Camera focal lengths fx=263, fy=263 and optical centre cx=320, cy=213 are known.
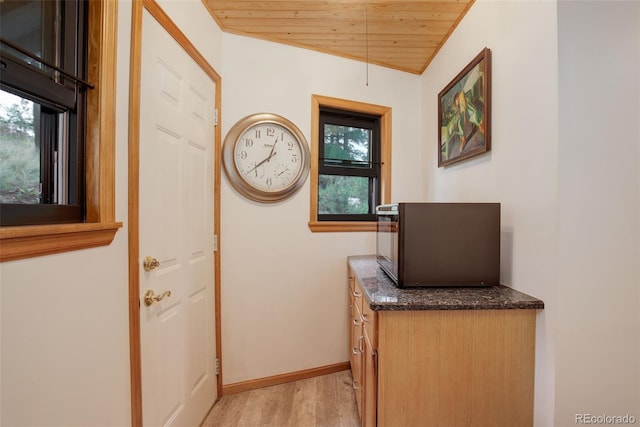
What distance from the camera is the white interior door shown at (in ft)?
3.72

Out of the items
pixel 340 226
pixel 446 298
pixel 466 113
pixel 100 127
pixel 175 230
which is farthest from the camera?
pixel 340 226

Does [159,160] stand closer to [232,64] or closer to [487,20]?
[232,64]

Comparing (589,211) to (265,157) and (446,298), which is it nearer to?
(446,298)

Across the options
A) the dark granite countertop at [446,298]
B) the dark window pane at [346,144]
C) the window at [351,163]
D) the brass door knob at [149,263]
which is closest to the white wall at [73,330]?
the brass door knob at [149,263]

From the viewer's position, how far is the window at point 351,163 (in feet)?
7.11

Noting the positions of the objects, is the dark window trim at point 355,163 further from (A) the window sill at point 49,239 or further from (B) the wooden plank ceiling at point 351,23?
(A) the window sill at point 49,239

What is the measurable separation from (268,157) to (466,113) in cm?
131

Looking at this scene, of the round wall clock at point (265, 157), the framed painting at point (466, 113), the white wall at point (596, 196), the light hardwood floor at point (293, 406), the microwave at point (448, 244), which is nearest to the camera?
the white wall at point (596, 196)

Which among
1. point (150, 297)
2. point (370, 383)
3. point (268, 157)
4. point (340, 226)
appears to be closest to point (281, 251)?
point (340, 226)

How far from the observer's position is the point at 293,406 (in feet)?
5.69

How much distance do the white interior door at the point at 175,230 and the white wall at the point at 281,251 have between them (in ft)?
0.59

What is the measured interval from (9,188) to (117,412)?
839 millimetres

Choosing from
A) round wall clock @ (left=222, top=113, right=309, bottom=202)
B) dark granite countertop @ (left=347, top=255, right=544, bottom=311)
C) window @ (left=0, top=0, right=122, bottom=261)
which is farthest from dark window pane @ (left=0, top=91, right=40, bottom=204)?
dark granite countertop @ (left=347, top=255, right=544, bottom=311)

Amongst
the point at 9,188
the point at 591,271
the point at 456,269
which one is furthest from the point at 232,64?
the point at 591,271
